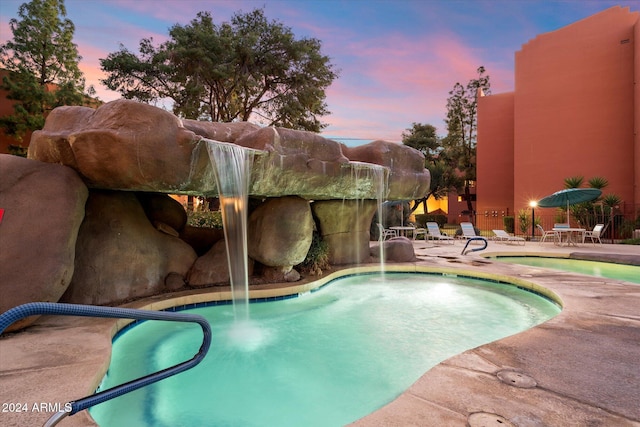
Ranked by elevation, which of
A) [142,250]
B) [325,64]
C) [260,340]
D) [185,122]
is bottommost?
[260,340]

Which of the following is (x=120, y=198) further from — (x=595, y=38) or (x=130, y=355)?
(x=595, y=38)

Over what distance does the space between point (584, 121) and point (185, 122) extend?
69.0 ft

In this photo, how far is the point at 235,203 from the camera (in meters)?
6.21

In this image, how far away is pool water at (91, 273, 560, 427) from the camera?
294 cm

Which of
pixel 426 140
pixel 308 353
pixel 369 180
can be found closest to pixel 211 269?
pixel 308 353

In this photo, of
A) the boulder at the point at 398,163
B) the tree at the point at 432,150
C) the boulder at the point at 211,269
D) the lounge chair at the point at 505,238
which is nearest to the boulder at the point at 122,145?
the boulder at the point at 211,269

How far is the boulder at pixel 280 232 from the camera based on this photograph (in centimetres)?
706

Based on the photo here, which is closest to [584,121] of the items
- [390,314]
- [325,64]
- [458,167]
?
[458,167]

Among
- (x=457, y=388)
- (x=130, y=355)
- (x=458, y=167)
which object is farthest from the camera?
(x=458, y=167)

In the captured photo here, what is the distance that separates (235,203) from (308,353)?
10.1 ft

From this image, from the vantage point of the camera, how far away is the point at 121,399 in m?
3.01

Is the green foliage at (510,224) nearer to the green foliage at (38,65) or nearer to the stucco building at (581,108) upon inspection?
the stucco building at (581,108)

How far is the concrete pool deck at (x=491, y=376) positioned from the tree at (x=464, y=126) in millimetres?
26507

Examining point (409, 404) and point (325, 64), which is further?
point (325, 64)
